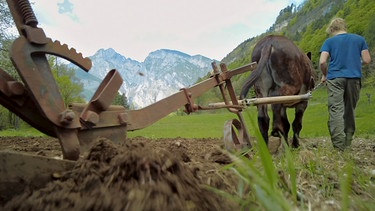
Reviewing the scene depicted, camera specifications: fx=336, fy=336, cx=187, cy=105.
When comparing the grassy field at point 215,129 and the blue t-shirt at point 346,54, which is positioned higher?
the blue t-shirt at point 346,54

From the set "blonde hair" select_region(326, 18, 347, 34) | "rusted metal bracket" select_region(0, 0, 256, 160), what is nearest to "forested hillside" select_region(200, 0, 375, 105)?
"blonde hair" select_region(326, 18, 347, 34)

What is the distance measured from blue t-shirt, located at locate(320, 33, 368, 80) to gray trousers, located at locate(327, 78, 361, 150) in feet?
0.44

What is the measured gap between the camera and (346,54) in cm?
628

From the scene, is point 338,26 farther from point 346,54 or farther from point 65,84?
point 65,84

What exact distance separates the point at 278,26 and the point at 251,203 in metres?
203

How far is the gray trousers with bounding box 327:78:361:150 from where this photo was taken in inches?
236

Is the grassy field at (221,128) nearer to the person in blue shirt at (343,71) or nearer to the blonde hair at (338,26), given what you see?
the person in blue shirt at (343,71)

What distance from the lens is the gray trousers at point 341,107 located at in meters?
5.99

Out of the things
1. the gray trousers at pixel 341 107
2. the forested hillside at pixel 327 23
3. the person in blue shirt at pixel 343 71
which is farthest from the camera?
the forested hillside at pixel 327 23

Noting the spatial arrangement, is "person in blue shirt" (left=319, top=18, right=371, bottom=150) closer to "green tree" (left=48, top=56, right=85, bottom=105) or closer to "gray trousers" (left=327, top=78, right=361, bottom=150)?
"gray trousers" (left=327, top=78, right=361, bottom=150)

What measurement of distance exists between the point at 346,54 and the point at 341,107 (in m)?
1.00

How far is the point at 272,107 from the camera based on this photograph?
6586 mm

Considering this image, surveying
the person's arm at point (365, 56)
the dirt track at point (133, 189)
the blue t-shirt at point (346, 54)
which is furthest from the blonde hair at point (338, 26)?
the dirt track at point (133, 189)

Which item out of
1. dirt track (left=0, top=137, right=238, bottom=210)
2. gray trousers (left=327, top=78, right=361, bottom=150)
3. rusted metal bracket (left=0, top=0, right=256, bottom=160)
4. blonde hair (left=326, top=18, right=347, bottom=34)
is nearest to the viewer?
dirt track (left=0, top=137, right=238, bottom=210)
